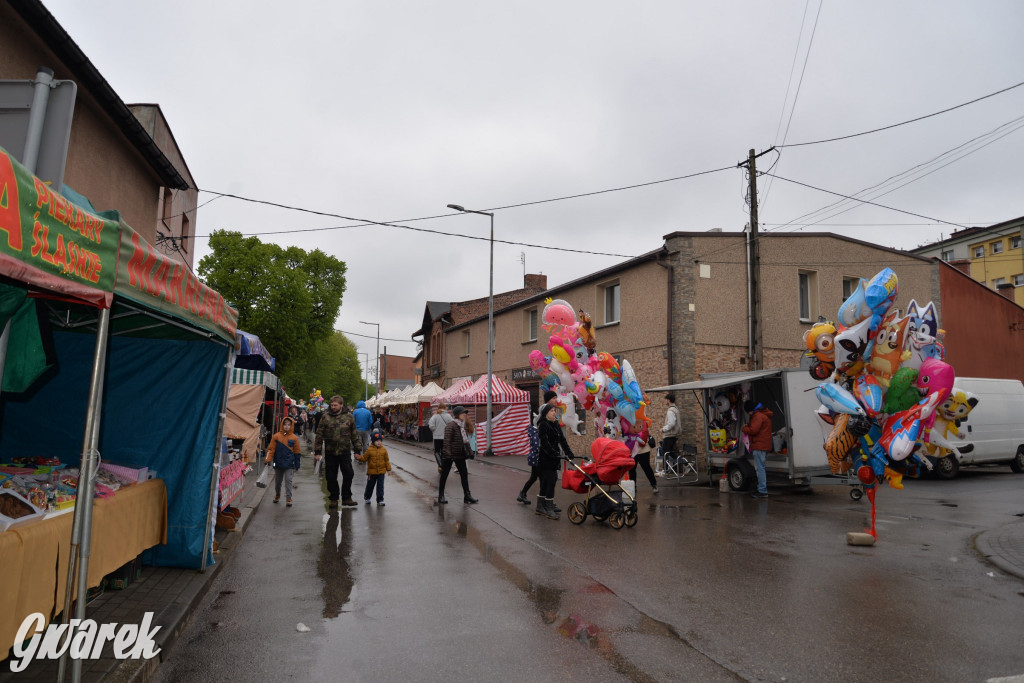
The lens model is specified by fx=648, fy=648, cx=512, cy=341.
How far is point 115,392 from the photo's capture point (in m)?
6.45

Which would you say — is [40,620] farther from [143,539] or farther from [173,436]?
[173,436]

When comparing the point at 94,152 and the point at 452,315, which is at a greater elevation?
the point at 452,315

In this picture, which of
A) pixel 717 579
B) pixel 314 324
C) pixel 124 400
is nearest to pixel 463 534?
pixel 717 579

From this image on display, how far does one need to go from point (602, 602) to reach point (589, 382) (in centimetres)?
819

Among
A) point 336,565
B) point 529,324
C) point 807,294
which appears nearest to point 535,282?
point 529,324

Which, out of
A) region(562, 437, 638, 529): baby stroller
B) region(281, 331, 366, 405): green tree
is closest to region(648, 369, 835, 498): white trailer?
region(562, 437, 638, 529): baby stroller

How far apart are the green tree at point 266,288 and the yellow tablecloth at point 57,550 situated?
2141 cm

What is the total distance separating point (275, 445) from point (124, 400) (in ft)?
18.0

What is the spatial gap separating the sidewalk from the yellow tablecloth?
0.31 m

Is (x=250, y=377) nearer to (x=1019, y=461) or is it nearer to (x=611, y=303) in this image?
(x=611, y=303)

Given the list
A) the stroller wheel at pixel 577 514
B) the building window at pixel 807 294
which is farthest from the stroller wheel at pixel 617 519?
the building window at pixel 807 294

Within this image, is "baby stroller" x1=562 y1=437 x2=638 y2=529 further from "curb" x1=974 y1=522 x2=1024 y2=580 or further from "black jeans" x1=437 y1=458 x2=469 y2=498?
"curb" x1=974 y1=522 x2=1024 y2=580

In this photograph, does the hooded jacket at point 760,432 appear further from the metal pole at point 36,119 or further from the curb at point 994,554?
the metal pole at point 36,119

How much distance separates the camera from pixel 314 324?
29.5m
